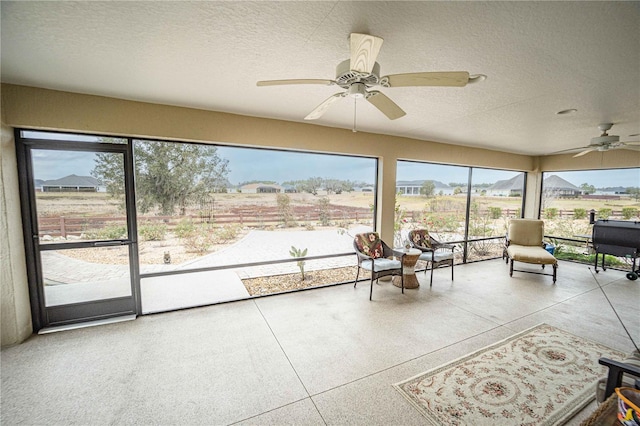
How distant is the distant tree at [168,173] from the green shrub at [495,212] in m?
6.00

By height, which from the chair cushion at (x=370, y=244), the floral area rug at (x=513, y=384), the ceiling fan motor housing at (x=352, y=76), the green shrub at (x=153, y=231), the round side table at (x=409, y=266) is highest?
the ceiling fan motor housing at (x=352, y=76)

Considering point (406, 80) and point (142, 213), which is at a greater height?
point (406, 80)

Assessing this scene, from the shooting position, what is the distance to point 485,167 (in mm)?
5758

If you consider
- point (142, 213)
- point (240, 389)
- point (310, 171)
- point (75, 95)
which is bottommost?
point (240, 389)

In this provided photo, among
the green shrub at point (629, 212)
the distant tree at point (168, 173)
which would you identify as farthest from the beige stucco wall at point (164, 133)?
the green shrub at point (629, 212)

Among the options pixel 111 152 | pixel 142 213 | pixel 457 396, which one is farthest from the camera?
pixel 142 213

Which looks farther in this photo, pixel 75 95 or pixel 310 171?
pixel 310 171

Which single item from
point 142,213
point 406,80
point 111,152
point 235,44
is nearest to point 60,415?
point 142,213

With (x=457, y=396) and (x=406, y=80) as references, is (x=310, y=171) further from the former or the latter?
(x=457, y=396)

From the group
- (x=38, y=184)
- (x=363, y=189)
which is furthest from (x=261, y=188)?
(x=38, y=184)


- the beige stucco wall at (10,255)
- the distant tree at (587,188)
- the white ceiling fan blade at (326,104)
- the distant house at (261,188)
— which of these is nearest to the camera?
the white ceiling fan blade at (326,104)

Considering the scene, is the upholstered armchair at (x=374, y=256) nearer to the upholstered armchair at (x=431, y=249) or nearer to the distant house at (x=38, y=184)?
the upholstered armchair at (x=431, y=249)

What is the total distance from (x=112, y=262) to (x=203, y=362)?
1.83 meters

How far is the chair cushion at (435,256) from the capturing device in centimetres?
432
